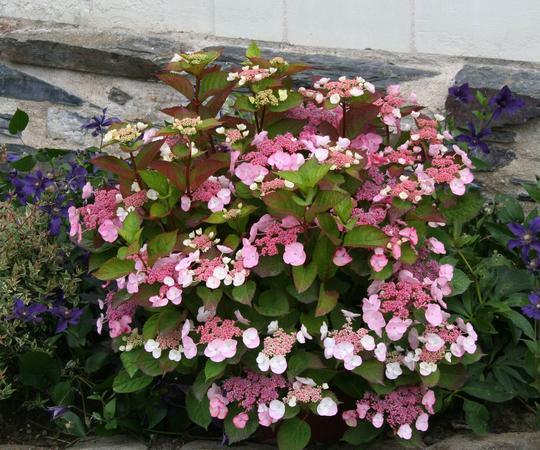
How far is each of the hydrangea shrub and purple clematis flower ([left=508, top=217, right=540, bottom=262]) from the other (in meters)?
0.16

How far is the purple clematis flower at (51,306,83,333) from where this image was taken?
7.59 feet

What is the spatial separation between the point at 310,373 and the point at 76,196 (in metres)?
1.04

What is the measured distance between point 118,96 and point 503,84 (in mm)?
1409

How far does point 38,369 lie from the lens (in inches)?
91.9

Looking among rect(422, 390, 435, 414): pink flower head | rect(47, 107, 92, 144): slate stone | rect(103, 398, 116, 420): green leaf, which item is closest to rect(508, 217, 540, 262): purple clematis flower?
rect(422, 390, 435, 414): pink flower head

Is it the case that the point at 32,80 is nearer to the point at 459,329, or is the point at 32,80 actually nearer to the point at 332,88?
the point at 332,88

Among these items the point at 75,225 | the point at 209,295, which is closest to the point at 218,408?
the point at 209,295

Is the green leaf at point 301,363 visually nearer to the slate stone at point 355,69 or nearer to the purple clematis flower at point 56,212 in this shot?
the purple clematis flower at point 56,212

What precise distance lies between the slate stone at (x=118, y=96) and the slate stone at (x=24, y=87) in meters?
0.22

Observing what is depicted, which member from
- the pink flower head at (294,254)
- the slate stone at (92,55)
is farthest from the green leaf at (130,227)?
the slate stone at (92,55)

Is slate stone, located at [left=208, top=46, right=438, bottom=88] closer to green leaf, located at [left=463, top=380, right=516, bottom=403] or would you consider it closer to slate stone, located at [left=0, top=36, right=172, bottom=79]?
slate stone, located at [left=0, top=36, right=172, bottom=79]

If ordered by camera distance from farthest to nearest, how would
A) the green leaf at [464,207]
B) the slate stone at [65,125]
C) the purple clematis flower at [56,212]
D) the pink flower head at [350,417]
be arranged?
the slate stone at [65,125]
the purple clematis flower at [56,212]
the green leaf at [464,207]
the pink flower head at [350,417]

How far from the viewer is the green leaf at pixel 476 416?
2137mm

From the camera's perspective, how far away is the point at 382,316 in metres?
1.93
